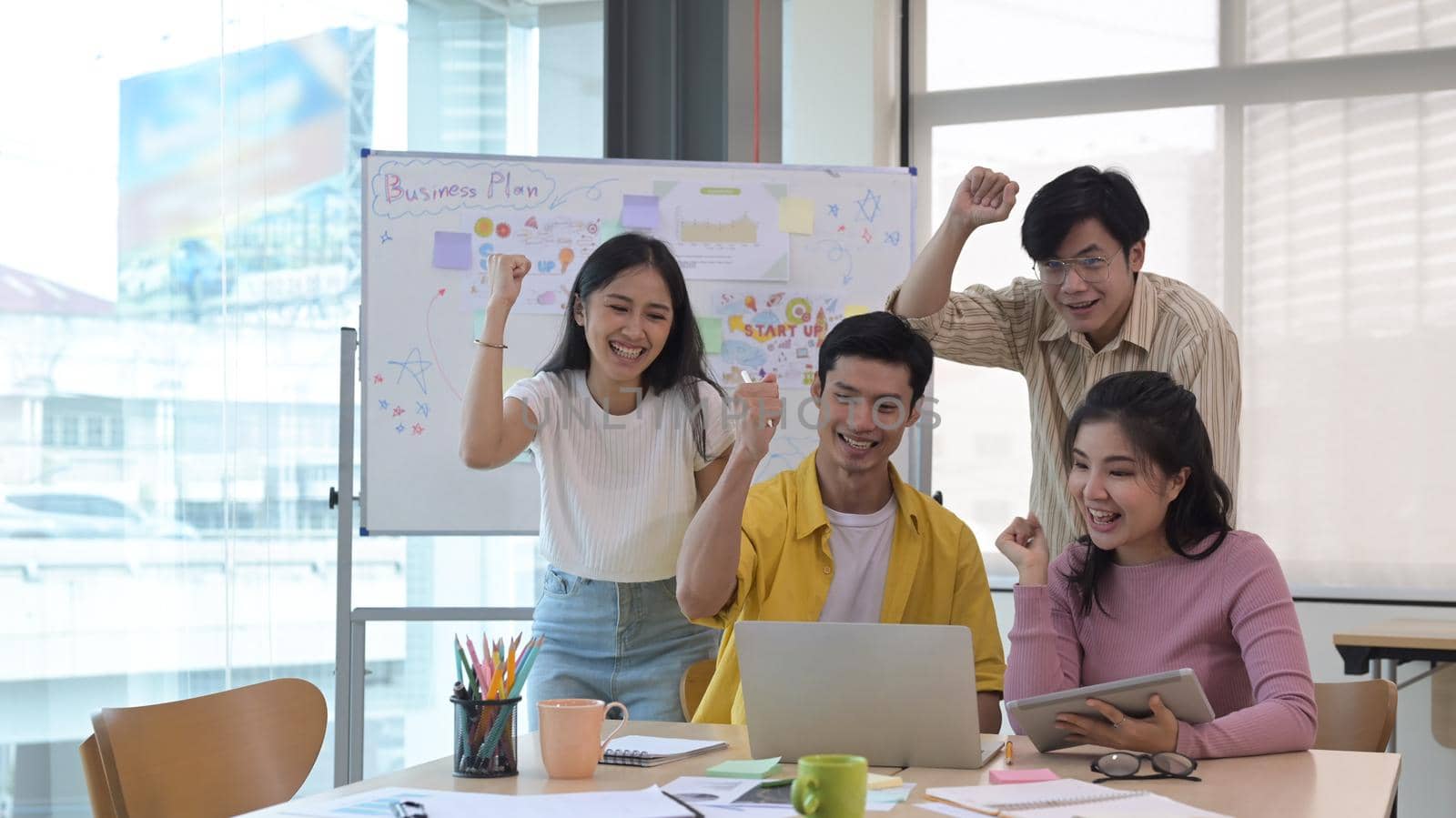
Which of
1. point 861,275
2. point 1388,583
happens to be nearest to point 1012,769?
point 861,275

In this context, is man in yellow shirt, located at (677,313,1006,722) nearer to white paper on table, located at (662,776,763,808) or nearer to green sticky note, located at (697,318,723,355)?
white paper on table, located at (662,776,763,808)

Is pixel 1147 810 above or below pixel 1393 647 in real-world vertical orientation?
above

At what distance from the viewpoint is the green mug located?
1105 millimetres

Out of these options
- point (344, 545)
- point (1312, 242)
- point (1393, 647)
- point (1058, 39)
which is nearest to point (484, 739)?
point (344, 545)

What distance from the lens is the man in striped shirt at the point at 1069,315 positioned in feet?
7.24

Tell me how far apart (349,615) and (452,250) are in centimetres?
84

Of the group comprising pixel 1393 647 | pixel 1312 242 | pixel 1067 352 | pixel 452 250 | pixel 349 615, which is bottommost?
pixel 1393 647

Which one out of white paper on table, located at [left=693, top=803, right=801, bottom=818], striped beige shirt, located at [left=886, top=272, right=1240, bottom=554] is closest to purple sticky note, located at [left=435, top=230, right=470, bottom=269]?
striped beige shirt, located at [left=886, top=272, right=1240, bottom=554]

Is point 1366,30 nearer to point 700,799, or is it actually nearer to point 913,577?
point 913,577

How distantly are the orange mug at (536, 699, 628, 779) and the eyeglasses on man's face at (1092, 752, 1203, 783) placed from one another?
0.53 meters

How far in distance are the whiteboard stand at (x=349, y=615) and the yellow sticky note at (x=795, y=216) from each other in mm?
998

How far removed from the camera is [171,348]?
303 cm

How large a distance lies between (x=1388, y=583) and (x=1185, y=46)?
189 centimetres

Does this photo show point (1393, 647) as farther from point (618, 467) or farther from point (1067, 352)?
point (618, 467)
